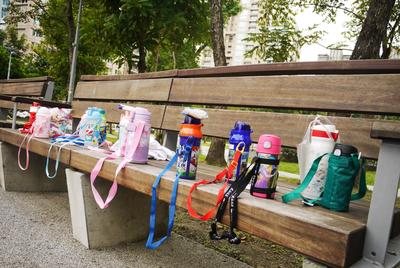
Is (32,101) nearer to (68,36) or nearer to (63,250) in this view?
(63,250)

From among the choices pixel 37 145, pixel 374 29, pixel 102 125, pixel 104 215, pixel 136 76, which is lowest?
pixel 104 215

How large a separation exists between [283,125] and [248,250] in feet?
3.92

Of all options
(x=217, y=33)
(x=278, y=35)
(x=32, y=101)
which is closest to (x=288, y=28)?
(x=278, y=35)

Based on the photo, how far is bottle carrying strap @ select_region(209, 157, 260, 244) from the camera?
131cm

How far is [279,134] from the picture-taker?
2.19 meters

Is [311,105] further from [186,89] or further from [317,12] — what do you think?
[317,12]

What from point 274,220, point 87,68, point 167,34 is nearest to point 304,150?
point 274,220

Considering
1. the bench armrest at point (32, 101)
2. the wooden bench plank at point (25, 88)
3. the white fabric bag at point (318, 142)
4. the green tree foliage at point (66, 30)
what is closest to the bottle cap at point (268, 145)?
the white fabric bag at point (318, 142)

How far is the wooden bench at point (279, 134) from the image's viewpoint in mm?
1140

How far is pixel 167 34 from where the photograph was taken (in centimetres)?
701

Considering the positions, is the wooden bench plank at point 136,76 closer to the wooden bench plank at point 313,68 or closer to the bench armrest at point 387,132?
the wooden bench plank at point 313,68

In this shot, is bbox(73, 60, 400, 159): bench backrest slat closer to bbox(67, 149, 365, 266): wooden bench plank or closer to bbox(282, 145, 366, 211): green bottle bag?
bbox(282, 145, 366, 211): green bottle bag

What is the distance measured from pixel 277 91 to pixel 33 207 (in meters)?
2.43

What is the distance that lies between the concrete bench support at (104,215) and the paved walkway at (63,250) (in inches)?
3.0
